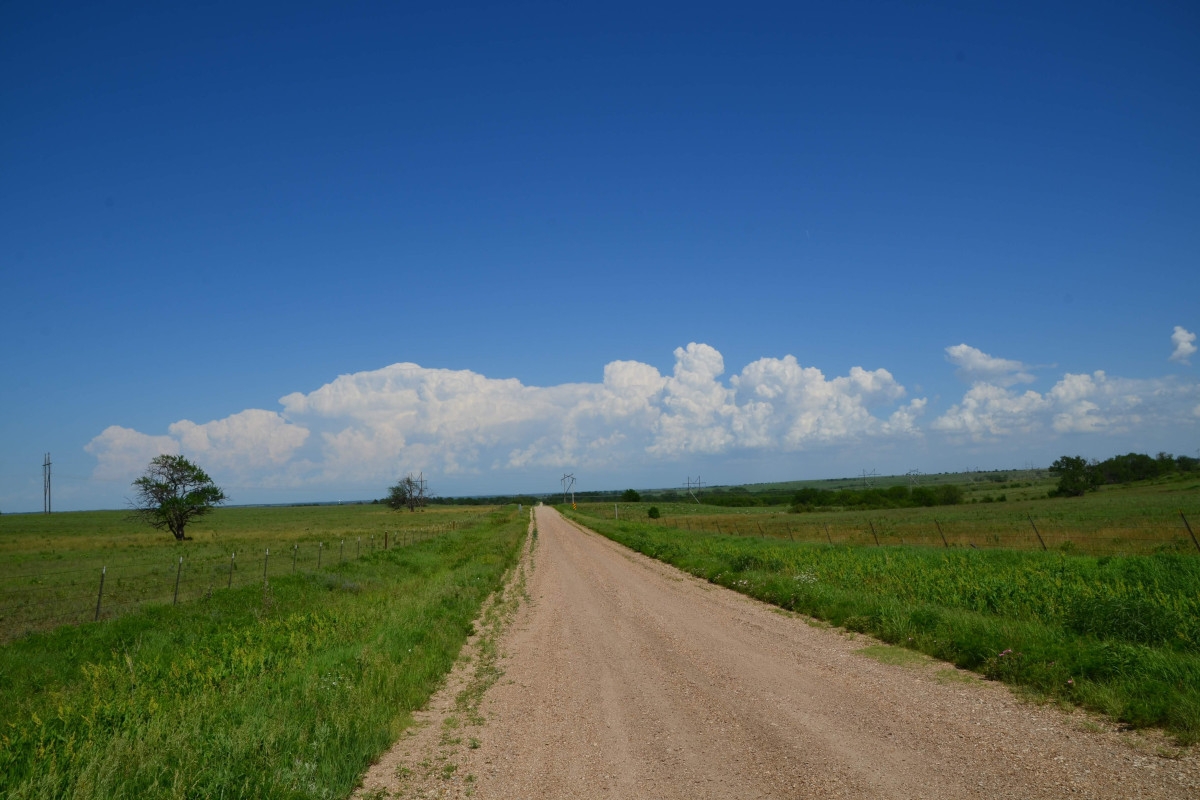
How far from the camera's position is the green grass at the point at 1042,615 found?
7.69 metres

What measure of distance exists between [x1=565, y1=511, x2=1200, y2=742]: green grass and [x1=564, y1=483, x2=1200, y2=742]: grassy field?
0.02m

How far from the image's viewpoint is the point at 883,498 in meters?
108

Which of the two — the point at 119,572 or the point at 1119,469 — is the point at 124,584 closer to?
the point at 119,572

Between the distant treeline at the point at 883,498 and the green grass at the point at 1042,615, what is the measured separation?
284 feet

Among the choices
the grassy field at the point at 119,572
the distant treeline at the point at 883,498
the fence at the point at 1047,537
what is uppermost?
the grassy field at the point at 119,572

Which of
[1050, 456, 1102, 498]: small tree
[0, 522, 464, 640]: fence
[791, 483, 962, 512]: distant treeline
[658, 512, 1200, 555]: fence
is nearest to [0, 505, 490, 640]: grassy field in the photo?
[0, 522, 464, 640]: fence

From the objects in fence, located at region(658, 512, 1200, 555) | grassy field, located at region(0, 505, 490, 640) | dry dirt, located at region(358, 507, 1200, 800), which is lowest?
fence, located at region(658, 512, 1200, 555)

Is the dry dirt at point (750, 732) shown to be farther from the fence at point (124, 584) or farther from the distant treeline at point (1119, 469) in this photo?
the distant treeline at point (1119, 469)

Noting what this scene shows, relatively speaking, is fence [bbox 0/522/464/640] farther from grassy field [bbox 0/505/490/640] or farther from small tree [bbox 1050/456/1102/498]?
small tree [bbox 1050/456/1102/498]

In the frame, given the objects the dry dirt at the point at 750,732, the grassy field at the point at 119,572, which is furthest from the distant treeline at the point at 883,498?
the dry dirt at the point at 750,732

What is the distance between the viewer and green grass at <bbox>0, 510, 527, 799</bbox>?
593 centimetres

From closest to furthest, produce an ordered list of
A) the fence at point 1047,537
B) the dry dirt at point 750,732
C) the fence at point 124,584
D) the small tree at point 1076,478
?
the dry dirt at point 750,732 < the fence at point 124,584 < the fence at point 1047,537 < the small tree at point 1076,478

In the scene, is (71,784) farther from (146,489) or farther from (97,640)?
(146,489)

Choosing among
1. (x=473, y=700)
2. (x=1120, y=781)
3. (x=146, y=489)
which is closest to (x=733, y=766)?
(x=1120, y=781)
